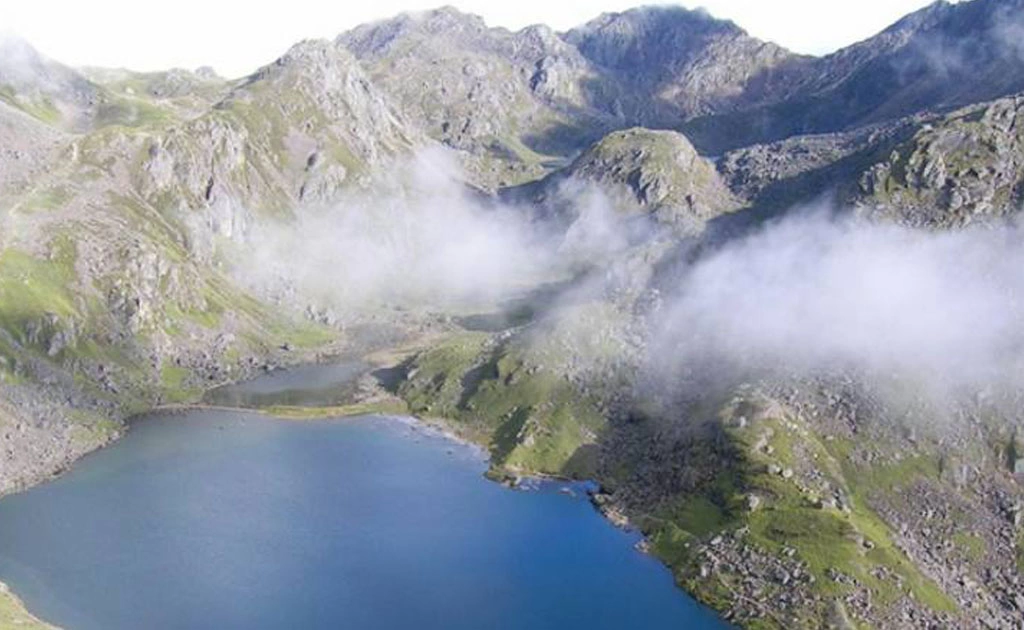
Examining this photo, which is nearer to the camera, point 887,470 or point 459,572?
point 459,572

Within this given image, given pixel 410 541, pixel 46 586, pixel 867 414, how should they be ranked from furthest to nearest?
pixel 867 414
pixel 410 541
pixel 46 586

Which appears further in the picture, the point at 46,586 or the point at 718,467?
the point at 718,467

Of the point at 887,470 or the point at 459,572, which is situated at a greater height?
the point at 887,470

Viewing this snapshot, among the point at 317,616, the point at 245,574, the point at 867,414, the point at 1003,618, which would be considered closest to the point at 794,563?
the point at 1003,618

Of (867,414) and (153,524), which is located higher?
(867,414)

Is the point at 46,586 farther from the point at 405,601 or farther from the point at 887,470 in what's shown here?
the point at 887,470

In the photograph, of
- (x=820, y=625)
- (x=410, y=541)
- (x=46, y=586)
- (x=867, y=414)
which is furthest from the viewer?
(x=867, y=414)

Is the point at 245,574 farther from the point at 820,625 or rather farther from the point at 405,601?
the point at 820,625

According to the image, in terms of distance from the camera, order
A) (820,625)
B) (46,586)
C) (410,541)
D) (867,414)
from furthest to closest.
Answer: (867,414) → (410,541) → (46,586) → (820,625)

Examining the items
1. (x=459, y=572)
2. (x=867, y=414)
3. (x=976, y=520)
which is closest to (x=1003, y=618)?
(x=976, y=520)
